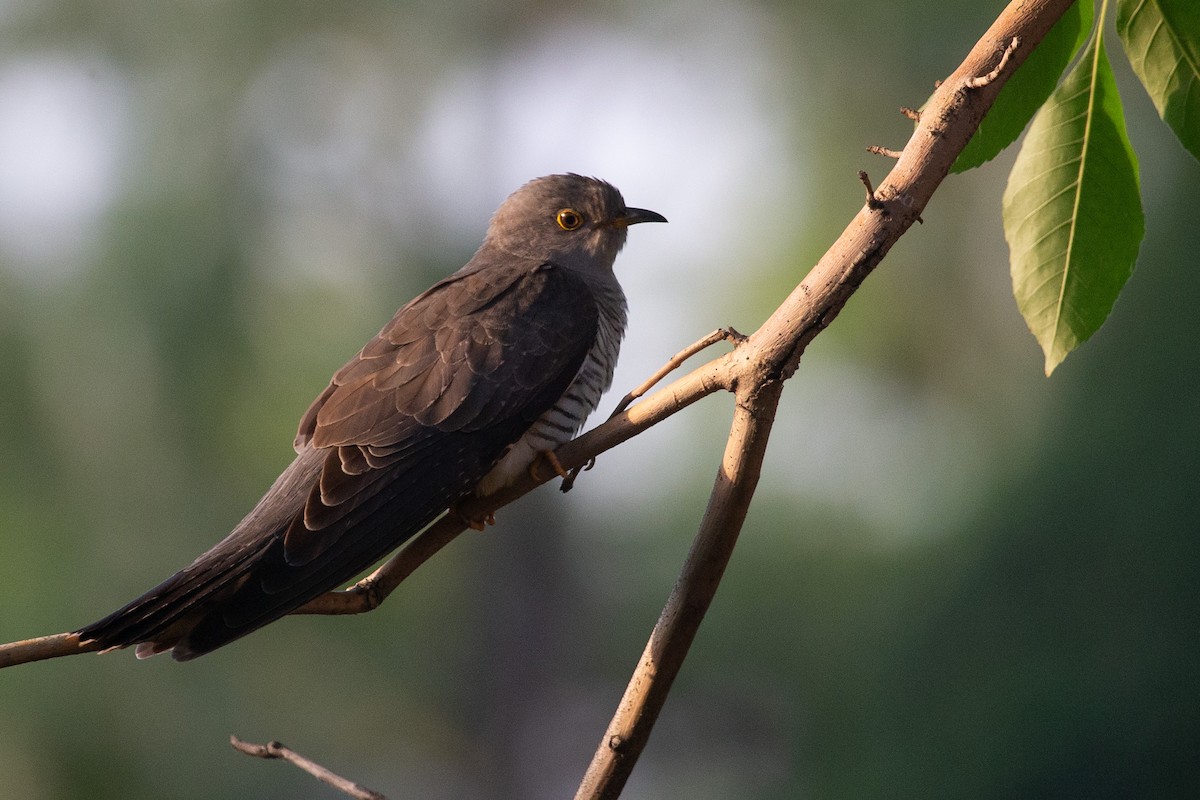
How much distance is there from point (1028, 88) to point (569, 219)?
180 centimetres

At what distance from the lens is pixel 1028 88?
1182 millimetres

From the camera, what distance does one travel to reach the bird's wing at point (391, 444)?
64.6 inches

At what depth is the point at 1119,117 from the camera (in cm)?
114

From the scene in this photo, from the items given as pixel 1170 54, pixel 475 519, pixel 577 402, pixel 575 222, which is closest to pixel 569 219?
pixel 575 222

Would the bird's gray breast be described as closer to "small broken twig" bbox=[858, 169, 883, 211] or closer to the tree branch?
the tree branch

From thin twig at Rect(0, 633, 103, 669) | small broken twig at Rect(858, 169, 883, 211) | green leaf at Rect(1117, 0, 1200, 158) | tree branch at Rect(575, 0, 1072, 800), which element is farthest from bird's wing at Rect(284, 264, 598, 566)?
green leaf at Rect(1117, 0, 1200, 158)

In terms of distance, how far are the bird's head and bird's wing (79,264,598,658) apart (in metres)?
0.28

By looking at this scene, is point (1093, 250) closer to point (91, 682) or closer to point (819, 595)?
point (819, 595)

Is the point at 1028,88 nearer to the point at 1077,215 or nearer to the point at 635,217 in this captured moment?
the point at 1077,215

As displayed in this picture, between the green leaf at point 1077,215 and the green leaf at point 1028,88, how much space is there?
21mm

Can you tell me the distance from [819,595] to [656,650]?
187 inches

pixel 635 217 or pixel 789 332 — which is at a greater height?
pixel 635 217

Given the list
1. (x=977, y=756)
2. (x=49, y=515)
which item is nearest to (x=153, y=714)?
(x=49, y=515)

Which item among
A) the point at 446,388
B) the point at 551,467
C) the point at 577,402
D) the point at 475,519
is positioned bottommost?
the point at 475,519
